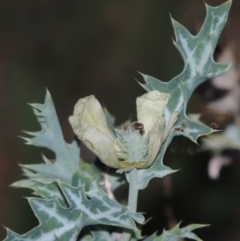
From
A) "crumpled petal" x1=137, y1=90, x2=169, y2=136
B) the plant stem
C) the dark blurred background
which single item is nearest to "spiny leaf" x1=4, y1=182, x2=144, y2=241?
the plant stem

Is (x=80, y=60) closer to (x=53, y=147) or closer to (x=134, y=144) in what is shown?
(x=53, y=147)

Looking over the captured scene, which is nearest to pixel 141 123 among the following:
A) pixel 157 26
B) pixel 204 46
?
pixel 204 46

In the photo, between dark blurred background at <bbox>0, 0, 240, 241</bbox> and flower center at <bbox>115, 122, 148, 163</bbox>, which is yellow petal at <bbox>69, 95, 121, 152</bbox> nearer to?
flower center at <bbox>115, 122, 148, 163</bbox>

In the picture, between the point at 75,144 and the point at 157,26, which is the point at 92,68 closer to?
the point at 157,26

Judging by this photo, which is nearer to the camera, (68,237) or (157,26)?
(68,237)

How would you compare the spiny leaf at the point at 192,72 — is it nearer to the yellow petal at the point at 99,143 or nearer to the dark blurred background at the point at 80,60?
the yellow petal at the point at 99,143

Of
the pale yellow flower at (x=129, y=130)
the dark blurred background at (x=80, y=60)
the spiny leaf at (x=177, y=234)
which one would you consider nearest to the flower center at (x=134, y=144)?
the pale yellow flower at (x=129, y=130)
